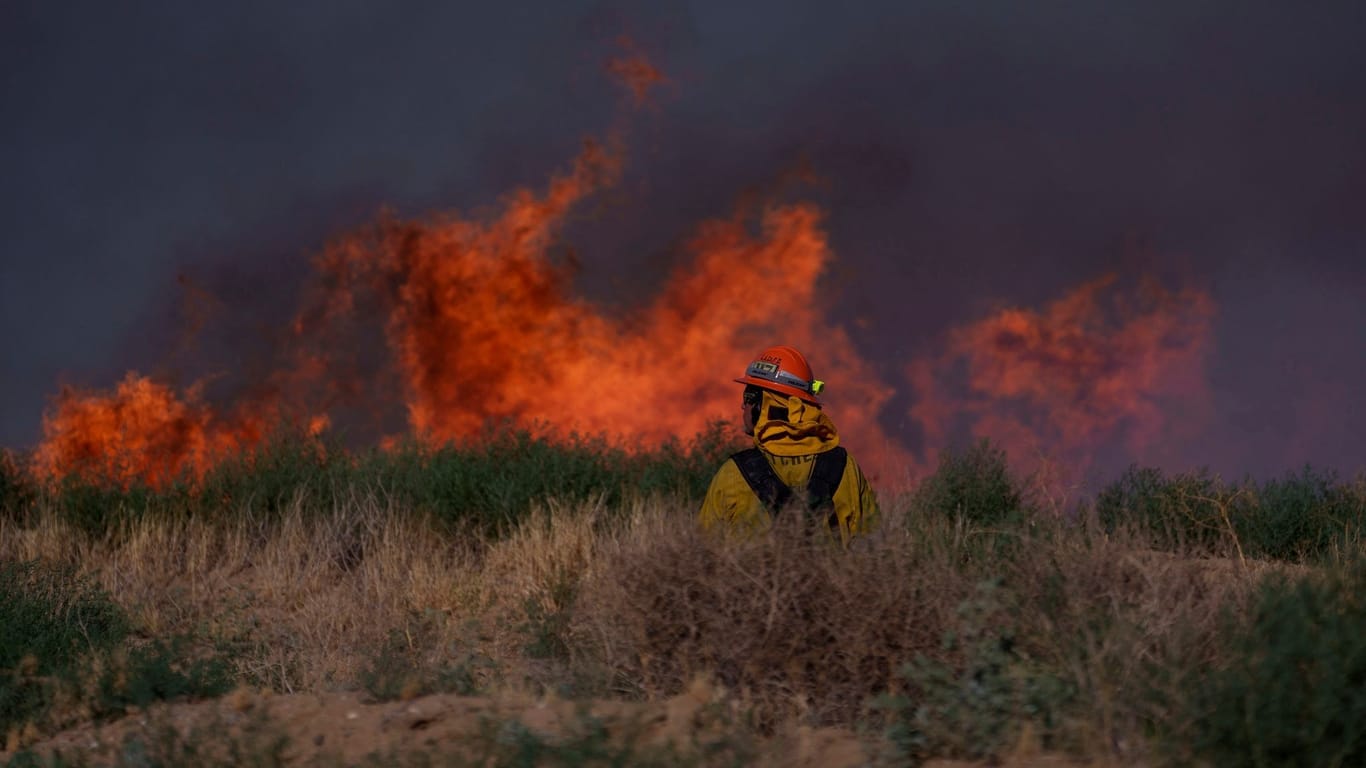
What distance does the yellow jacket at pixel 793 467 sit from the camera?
8.16m

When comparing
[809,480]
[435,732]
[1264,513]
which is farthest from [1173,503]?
[435,732]

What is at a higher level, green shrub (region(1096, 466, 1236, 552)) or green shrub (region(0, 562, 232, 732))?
green shrub (region(1096, 466, 1236, 552))

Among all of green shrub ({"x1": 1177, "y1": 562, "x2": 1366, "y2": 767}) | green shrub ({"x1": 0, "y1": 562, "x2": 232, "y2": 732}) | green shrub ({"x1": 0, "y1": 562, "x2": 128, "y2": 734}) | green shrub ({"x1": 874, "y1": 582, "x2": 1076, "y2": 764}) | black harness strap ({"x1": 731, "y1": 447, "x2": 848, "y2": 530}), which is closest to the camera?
green shrub ({"x1": 1177, "y1": 562, "x2": 1366, "y2": 767})

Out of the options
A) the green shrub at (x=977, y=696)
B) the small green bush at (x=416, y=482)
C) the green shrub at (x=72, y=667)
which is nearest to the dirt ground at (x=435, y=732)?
the green shrub at (x=977, y=696)

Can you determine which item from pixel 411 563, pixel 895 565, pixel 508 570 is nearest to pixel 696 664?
pixel 895 565

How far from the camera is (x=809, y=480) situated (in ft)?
27.1

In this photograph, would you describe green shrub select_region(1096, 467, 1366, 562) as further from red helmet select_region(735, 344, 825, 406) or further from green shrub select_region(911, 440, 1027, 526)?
red helmet select_region(735, 344, 825, 406)

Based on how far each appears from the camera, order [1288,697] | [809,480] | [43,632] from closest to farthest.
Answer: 1. [1288,697]
2. [809,480]
3. [43,632]

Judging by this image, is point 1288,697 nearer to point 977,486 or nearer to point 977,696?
point 977,696

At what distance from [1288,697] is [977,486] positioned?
32.8 feet

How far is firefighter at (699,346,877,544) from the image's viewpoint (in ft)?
26.7

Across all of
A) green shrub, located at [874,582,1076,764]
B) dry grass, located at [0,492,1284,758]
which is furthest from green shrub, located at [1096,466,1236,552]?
green shrub, located at [874,582,1076,764]

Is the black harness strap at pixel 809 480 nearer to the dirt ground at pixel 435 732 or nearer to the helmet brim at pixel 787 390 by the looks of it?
the helmet brim at pixel 787 390

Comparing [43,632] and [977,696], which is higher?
[43,632]
